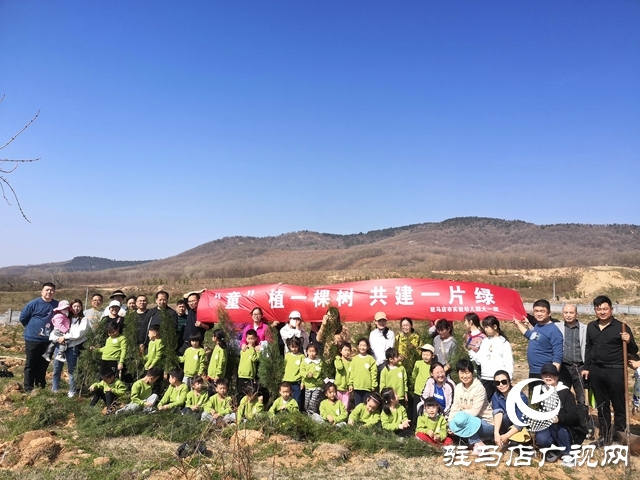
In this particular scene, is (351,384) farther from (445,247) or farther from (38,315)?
(445,247)

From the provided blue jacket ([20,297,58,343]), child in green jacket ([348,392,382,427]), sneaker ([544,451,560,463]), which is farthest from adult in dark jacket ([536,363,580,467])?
blue jacket ([20,297,58,343])

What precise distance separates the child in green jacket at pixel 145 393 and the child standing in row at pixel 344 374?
2694 millimetres

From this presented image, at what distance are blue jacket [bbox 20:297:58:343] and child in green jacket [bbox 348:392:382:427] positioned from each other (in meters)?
5.40

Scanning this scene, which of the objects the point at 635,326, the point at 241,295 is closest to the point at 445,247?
the point at 635,326

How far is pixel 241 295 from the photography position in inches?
345

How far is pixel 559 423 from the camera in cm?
500

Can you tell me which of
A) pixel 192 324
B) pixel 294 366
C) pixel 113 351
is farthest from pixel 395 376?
pixel 113 351

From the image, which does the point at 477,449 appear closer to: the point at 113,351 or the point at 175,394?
the point at 175,394

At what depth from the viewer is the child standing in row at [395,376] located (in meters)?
6.12

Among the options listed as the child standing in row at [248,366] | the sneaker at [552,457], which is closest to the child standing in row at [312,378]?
the child standing in row at [248,366]

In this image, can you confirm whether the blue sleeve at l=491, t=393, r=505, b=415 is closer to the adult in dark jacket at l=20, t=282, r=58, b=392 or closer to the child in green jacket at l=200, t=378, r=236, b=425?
the child in green jacket at l=200, t=378, r=236, b=425

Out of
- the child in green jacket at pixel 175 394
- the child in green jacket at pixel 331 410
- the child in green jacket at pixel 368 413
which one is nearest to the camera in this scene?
the child in green jacket at pixel 368 413

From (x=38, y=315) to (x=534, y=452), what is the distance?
301 inches

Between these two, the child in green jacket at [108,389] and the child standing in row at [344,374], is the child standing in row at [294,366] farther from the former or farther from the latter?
the child in green jacket at [108,389]
